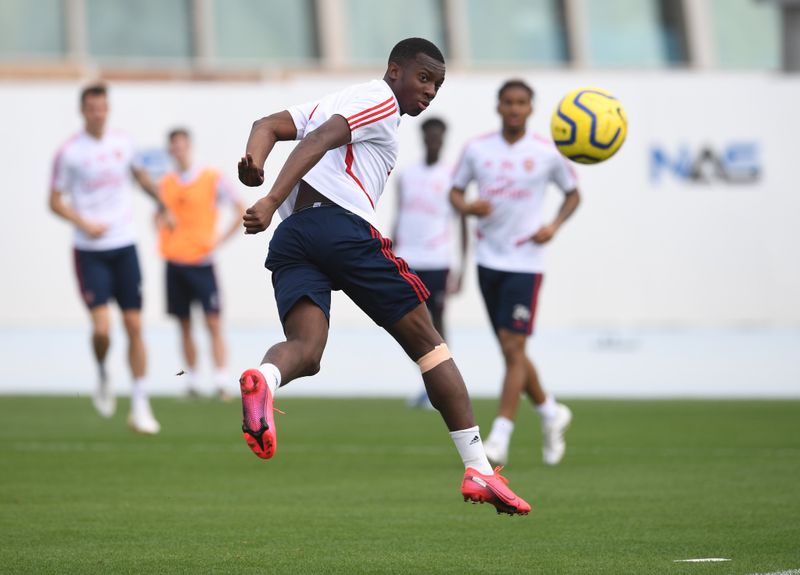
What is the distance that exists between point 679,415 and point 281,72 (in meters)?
14.6

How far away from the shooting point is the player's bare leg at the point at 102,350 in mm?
11516

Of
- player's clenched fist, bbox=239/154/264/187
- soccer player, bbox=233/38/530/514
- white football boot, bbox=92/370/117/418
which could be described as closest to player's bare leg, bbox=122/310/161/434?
white football boot, bbox=92/370/117/418

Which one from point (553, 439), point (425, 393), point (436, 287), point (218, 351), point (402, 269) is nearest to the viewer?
point (402, 269)

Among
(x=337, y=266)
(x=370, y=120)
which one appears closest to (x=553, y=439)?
(x=337, y=266)

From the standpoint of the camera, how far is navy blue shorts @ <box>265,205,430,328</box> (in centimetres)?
609

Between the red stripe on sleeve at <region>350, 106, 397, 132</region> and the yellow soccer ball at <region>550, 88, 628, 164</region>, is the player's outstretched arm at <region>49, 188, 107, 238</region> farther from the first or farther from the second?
the red stripe on sleeve at <region>350, 106, 397, 132</region>

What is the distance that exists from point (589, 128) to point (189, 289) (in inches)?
292

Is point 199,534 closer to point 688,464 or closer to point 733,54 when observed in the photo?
point 688,464

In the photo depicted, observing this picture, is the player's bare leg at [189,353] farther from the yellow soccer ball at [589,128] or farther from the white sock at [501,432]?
the yellow soccer ball at [589,128]

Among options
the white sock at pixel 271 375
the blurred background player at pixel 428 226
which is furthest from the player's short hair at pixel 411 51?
the blurred background player at pixel 428 226

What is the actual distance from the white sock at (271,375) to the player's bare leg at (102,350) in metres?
5.88

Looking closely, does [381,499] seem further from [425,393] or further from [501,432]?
[425,393]

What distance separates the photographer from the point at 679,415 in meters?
13.0

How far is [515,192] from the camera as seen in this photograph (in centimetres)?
995
